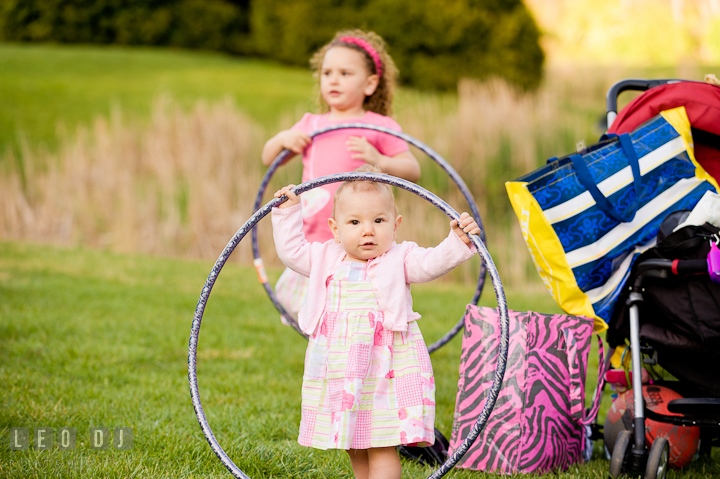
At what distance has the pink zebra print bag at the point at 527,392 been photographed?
2979 millimetres

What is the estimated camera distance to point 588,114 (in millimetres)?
12742

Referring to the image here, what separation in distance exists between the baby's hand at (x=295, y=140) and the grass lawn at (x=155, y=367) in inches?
54.1

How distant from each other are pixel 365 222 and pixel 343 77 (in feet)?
4.70

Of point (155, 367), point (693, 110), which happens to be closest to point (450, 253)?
point (693, 110)

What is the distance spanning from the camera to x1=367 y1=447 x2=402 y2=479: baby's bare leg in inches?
97.6

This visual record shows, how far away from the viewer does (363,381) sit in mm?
2451

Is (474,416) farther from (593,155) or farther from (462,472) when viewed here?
(593,155)

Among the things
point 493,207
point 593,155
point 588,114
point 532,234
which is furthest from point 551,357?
point 588,114

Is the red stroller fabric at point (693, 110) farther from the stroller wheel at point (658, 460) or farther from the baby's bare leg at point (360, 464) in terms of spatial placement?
the baby's bare leg at point (360, 464)

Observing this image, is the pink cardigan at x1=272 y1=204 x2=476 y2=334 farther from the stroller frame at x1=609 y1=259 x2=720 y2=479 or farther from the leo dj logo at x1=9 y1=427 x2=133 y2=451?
the leo dj logo at x1=9 y1=427 x2=133 y2=451

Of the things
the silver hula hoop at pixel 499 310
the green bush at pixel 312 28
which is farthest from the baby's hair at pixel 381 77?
the green bush at pixel 312 28

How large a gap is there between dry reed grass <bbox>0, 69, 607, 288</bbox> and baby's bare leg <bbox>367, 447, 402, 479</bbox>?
5.57m

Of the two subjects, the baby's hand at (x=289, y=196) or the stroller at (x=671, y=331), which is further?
the stroller at (x=671, y=331)

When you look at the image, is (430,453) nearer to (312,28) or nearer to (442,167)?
(442,167)
